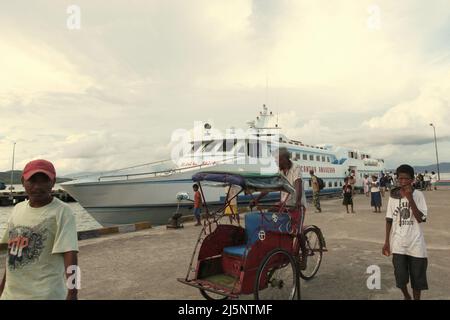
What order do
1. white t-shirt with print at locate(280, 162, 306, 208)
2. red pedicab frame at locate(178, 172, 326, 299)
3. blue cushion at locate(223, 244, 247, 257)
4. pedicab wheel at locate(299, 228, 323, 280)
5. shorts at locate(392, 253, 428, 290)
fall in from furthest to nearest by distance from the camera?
pedicab wheel at locate(299, 228, 323, 280), white t-shirt with print at locate(280, 162, 306, 208), blue cushion at locate(223, 244, 247, 257), red pedicab frame at locate(178, 172, 326, 299), shorts at locate(392, 253, 428, 290)

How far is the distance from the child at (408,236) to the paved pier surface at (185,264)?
3.00ft

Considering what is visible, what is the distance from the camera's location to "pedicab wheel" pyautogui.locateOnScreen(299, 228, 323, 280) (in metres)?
5.64

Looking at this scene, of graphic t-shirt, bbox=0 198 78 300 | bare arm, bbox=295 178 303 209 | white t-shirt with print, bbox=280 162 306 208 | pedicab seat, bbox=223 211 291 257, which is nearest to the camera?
graphic t-shirt, bbox=0 198 78 300

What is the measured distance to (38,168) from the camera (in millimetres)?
2447

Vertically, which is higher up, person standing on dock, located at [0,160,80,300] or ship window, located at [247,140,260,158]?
ship window, located at [247,140,260,158]

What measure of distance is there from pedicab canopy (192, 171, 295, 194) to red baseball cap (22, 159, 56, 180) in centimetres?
219

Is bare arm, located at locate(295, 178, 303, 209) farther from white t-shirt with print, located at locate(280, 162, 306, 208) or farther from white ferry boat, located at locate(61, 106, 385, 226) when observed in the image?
white ferry boat, located at locate(61, 106, 385, 226)

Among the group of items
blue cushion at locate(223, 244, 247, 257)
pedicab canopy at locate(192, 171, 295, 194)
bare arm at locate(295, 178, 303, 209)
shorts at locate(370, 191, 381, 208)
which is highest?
pedicab canopy at locate(192, 171, 295, 194)

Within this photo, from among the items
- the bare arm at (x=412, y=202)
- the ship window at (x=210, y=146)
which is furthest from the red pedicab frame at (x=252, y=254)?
the ship window at (x=210, y=146)

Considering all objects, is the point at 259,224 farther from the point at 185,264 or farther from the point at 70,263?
the point at 185,264

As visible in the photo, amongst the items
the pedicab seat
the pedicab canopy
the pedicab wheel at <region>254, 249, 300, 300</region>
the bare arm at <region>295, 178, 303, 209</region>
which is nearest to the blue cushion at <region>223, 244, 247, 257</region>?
the pedicab seat

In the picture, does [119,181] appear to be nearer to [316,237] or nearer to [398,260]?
[316,237]

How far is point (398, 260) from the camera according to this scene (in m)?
4.02

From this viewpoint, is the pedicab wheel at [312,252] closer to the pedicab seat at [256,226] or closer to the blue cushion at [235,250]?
the pedicab seat at [256,226]
